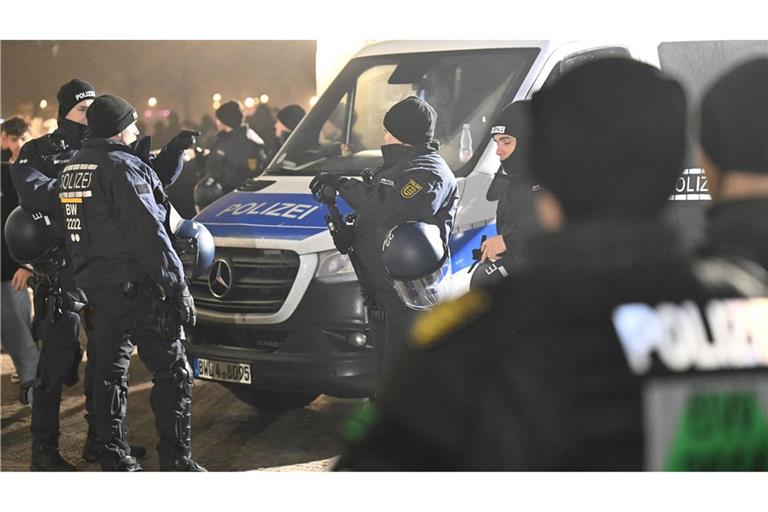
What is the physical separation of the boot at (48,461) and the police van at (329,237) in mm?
712

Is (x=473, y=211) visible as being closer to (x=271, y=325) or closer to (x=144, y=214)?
(x=271, y=325)

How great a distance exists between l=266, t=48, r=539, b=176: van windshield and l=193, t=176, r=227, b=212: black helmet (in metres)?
0.30

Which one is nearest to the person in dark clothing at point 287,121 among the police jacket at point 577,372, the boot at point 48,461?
the boot at point 48,461

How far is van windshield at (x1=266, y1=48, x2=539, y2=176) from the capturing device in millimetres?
4730

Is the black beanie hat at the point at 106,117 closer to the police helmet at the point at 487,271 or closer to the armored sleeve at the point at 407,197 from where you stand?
the armored sleeve at the point at 407,197

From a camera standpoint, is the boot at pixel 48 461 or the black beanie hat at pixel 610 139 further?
the boot at pixel 48 461

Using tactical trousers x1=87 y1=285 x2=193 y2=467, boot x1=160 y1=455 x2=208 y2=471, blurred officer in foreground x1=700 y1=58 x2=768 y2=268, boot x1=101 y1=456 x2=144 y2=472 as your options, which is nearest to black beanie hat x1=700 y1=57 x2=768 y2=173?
blurred officer in foreground x1=700 y1=58 x2=768 y2=268

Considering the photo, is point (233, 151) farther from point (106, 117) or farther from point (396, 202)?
point (396, 202)

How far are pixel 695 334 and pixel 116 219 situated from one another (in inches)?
132

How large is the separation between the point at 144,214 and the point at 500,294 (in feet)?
10.4

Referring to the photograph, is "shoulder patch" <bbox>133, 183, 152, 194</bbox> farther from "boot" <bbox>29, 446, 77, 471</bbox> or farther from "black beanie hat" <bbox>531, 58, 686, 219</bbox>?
"black beanie hat" <bbox>531, 58, 686, 219</bbox>

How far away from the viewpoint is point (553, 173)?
1.39 meters

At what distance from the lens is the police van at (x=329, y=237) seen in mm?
4699
